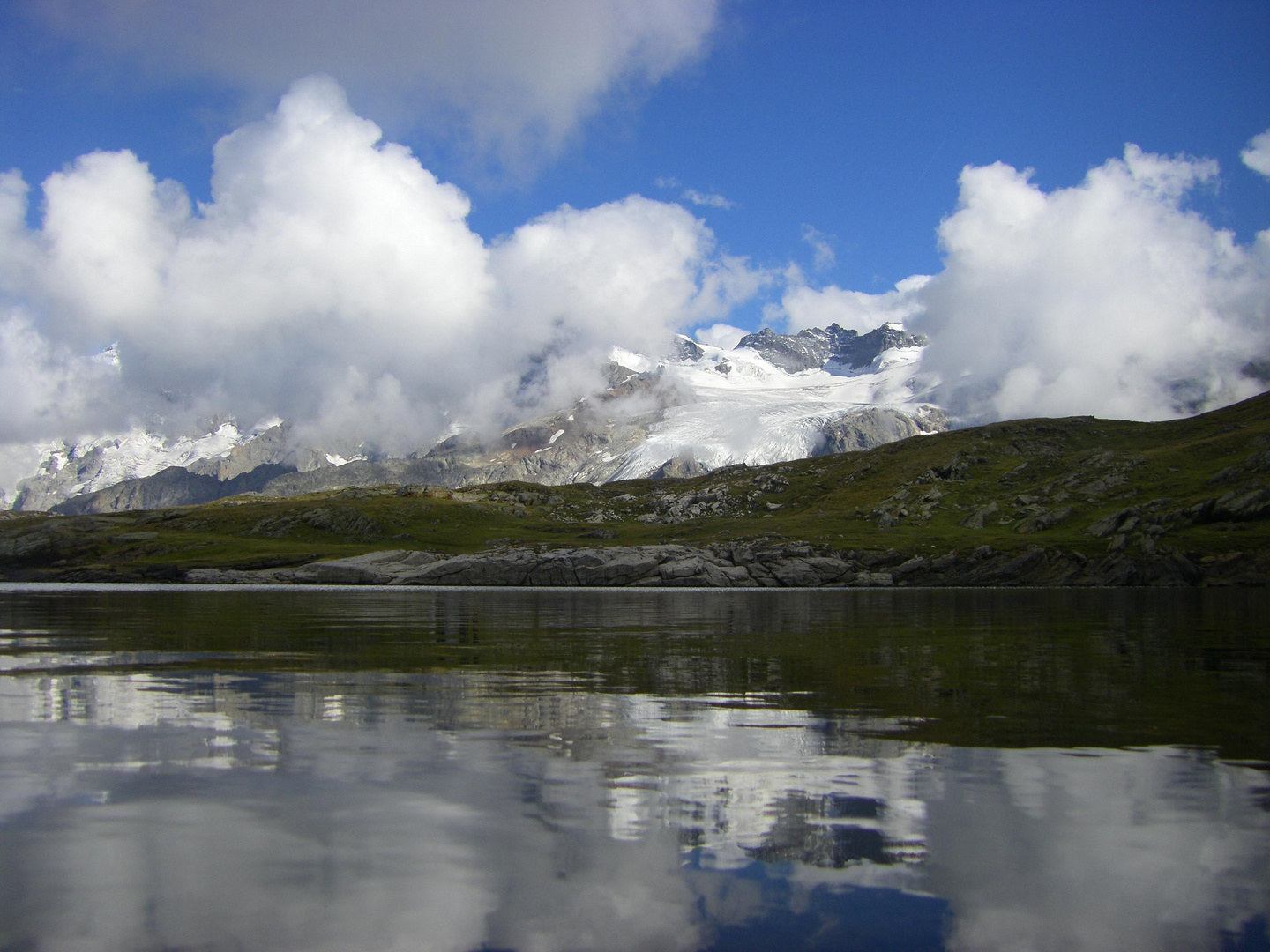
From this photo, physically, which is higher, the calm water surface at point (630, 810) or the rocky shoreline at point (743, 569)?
the rocky shoreline at point (743, 569)

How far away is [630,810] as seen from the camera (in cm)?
1285

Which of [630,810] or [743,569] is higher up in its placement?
[743,569]

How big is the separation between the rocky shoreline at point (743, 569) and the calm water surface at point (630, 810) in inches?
5798

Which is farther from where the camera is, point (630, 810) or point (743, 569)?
point (743, 569)

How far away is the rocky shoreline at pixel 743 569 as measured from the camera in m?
165

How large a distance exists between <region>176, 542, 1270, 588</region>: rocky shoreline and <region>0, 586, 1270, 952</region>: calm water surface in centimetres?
14726

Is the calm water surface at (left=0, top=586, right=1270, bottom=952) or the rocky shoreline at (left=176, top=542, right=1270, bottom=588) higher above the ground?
the rocky shoreline at (left=176, top=542, right=1270, bottom=588)

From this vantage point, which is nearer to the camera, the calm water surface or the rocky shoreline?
the calm water surface

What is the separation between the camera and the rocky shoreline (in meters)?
165

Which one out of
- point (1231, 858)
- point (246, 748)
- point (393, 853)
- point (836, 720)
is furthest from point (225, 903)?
point (836, 720)

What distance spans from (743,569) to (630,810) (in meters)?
168

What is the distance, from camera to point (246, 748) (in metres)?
16.8

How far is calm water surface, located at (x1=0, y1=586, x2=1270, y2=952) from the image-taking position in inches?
360

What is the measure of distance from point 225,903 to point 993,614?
7174 cm
